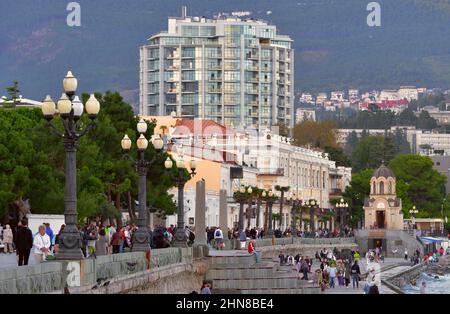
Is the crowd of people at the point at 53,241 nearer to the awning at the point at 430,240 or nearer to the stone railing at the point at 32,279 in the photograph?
the stone railing at the point at 32,279

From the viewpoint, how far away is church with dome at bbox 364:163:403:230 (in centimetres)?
14250

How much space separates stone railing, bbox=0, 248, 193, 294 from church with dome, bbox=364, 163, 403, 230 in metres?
105

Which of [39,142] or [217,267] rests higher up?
[39,142]

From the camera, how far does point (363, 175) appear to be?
6604 inches

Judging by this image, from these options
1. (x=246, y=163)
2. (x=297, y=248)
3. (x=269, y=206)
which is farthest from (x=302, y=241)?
(x=246, y=163)

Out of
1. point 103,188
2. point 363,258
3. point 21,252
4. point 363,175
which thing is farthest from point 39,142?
point 363,175

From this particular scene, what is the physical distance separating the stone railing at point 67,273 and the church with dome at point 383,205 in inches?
4117

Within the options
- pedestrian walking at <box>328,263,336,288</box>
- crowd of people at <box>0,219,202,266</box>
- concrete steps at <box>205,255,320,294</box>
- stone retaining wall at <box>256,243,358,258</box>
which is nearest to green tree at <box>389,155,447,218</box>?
stone retaining wall at <box>256,243,358,258</box>

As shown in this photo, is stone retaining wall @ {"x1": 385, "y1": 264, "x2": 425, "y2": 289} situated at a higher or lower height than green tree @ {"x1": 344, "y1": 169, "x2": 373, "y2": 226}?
lower

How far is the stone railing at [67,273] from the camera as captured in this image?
2641 centimetres

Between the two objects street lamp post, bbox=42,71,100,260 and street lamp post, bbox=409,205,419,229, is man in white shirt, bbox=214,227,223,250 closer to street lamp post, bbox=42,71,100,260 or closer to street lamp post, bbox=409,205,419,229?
street lamp post, bbox=42,71,100,260

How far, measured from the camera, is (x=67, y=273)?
2938 cm

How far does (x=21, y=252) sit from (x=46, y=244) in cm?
91

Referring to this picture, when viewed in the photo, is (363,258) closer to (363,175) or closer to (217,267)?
(363,175)
